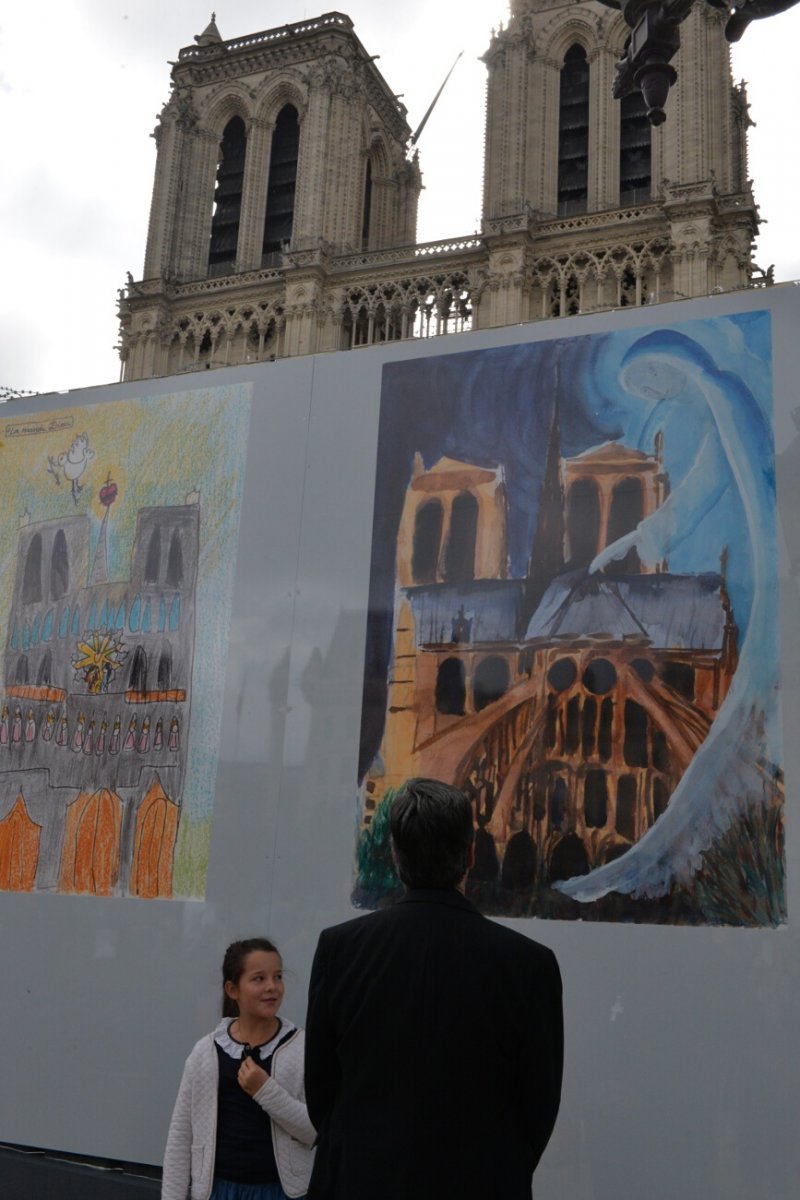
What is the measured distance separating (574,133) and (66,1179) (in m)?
37.0

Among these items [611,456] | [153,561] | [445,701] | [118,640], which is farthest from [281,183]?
[445,701]

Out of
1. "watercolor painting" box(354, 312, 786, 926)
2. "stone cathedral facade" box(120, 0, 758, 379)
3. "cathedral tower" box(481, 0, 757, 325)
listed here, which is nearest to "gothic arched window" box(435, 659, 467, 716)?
"watercolor painting" box(354, 312, 786, 926)

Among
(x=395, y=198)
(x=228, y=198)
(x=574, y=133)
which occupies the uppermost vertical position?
(x=395, y=198)

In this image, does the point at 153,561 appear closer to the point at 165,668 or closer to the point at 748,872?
the point at 165,668

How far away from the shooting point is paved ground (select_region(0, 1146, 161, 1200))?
4.73 meters

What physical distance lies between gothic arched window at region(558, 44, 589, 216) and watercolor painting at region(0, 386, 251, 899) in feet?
106

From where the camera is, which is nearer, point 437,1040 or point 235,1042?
point 437,1040

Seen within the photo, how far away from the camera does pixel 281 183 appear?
41906mm

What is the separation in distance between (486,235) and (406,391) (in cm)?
3136

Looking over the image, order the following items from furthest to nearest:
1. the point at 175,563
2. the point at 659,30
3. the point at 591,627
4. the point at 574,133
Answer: the point at 574,133 → the point at 175,563 → the point at 591,627 → the point at 659,30

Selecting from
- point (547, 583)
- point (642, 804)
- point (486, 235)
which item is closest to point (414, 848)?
point (642, 804)

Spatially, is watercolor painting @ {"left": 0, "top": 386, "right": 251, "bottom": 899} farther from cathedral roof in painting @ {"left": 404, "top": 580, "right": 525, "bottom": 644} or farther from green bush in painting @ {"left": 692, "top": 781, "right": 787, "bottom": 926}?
green bush in painting @ {"left": 692, "top": 781, "right": 787, "bottom": 926}

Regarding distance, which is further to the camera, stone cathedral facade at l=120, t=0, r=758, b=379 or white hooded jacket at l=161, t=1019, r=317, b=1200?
stone cathedral facade at l=120, t=0, r=758, b=379

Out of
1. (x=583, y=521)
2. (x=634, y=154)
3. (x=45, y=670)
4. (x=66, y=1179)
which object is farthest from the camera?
(x=634, y=154)
